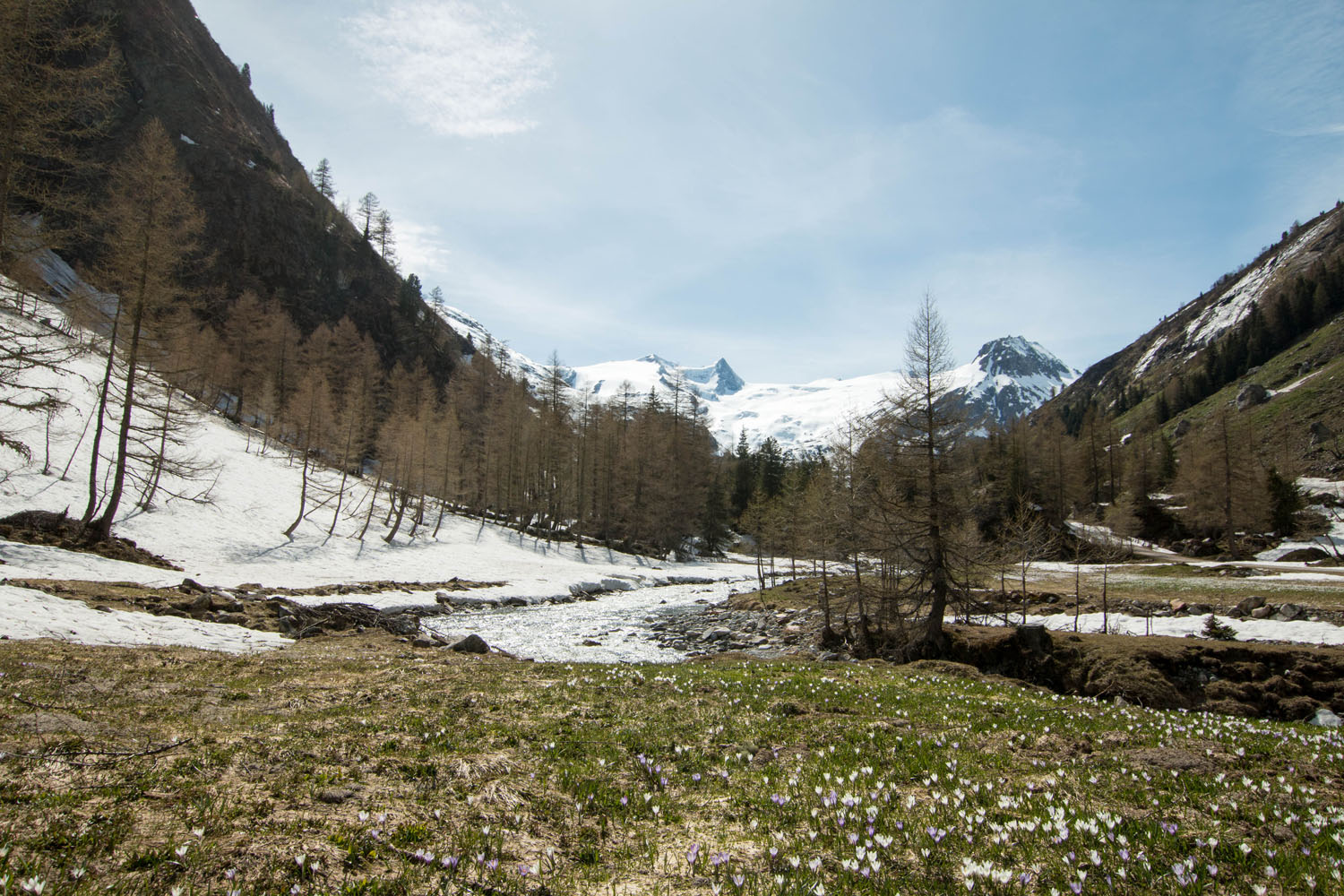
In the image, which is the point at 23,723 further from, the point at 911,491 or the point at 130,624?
the point at 911,491

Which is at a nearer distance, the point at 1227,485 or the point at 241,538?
the point at 241,538

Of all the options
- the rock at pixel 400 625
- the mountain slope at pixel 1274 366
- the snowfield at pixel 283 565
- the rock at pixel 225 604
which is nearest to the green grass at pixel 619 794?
the snowfield at pixel 283 565

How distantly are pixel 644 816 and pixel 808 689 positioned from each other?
7.69m

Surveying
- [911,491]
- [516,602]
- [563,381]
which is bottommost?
[516,602]

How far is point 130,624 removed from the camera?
48.4 ft

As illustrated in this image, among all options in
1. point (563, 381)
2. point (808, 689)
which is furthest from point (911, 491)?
point (563, 381)

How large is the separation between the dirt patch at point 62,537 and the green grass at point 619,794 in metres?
16.5

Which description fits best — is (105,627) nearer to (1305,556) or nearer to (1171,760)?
(1171,760)

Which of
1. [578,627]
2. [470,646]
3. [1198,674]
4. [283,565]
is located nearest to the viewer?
[1198,674]

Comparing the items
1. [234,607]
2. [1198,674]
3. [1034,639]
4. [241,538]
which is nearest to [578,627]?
[234,607]

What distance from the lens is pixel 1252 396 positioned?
112312 millimetres

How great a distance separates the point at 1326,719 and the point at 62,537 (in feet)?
132

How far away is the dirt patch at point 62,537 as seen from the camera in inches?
865

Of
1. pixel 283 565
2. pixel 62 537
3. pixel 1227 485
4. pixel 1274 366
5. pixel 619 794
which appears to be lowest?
pixel 283 565
